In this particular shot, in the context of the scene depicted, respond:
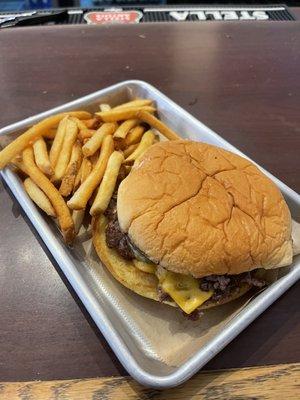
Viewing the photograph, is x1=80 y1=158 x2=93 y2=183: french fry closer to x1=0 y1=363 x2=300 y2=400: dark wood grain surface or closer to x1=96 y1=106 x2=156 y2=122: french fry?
x1=96 y1=106 x2=156 y2=122: french fry

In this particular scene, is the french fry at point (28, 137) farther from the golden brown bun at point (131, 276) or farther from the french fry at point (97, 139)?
the golden brown bun at point (131, 276)

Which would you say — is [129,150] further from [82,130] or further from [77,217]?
[77,217]

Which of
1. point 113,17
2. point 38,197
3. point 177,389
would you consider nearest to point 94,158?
point 38,197

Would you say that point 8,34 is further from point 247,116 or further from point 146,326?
point 146,326

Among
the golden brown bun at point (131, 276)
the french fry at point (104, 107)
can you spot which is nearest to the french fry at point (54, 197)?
the golden brown bun at point (131, 276)

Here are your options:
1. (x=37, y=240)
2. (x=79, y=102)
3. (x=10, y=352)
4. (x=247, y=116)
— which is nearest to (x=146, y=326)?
(x=10, y=352)

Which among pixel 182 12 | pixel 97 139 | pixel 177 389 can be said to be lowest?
pixel 177 389

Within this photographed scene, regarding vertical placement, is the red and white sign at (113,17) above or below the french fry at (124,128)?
above
